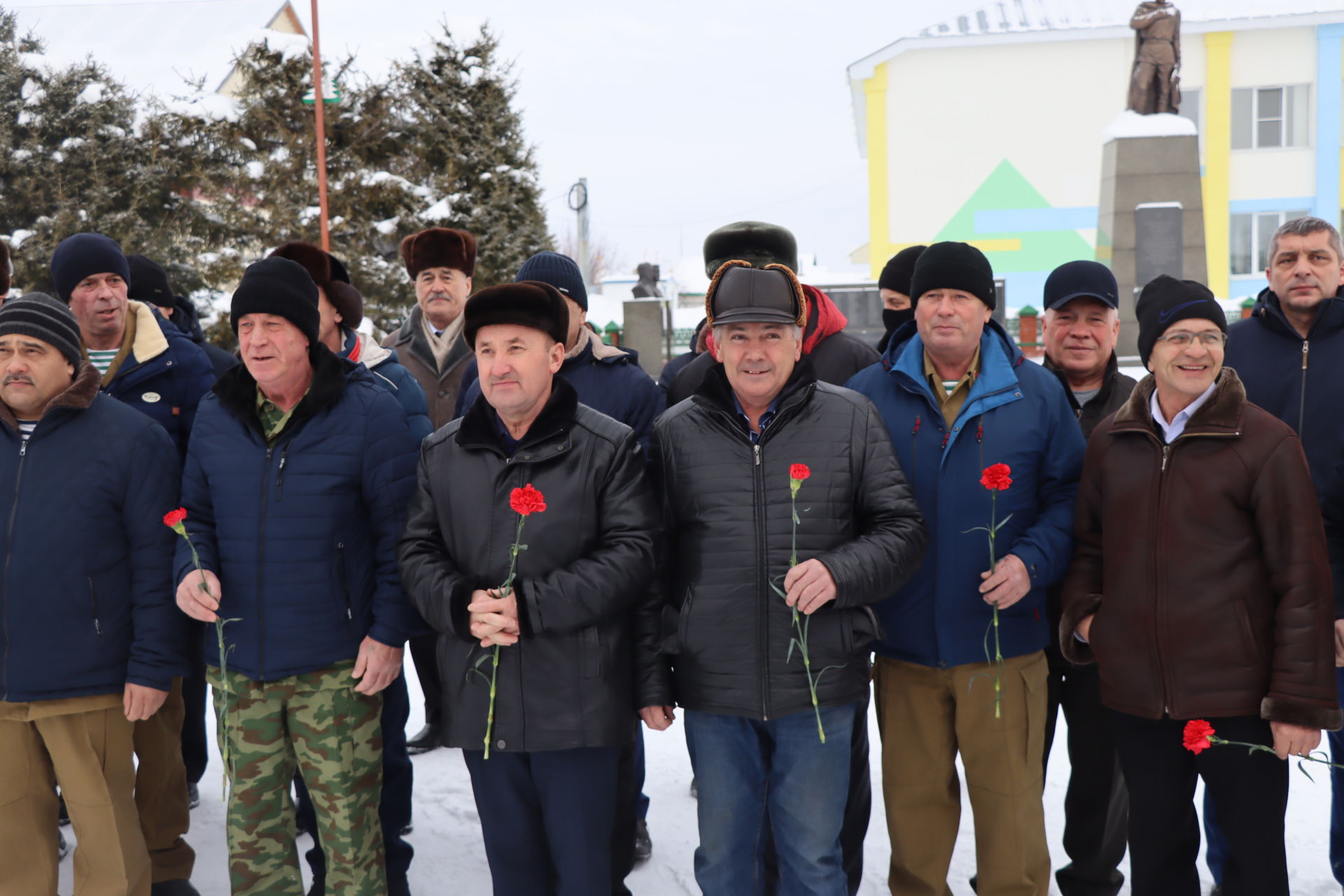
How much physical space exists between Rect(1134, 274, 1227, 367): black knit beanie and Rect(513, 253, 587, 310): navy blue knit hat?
187cm

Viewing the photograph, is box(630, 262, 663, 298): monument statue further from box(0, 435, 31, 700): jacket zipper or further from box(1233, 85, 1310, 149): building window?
box(1233, 85, 1310, 149): building window

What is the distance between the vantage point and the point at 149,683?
2795mm

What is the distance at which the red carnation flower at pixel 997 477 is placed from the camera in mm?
2525

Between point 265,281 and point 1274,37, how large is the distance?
25.9 meters

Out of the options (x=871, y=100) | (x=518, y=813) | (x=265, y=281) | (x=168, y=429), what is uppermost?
(x=871, y=100)

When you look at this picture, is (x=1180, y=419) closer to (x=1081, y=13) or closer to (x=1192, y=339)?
(x=1192, y=339)

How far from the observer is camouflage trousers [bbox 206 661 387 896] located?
107 inches

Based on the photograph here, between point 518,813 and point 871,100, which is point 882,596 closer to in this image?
point 518,813

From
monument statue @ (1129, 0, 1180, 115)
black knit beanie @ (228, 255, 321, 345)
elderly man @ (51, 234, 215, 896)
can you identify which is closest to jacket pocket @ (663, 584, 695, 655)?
black knit beanie @ (228, 255, 321, 345)

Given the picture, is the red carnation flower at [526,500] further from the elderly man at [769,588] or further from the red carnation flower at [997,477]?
the red carnation flower at [997,477]

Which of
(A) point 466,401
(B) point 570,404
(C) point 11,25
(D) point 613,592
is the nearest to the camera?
(D) point 613,592

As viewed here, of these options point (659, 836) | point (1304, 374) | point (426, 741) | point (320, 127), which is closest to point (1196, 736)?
point (1304, 374)

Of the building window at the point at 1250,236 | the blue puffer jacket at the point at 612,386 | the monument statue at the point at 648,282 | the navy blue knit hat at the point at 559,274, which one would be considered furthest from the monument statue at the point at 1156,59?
the blue puffer jacket at the point at 612,386

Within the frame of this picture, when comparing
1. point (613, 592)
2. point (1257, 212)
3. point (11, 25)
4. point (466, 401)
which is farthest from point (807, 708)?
point (1257, 212)
